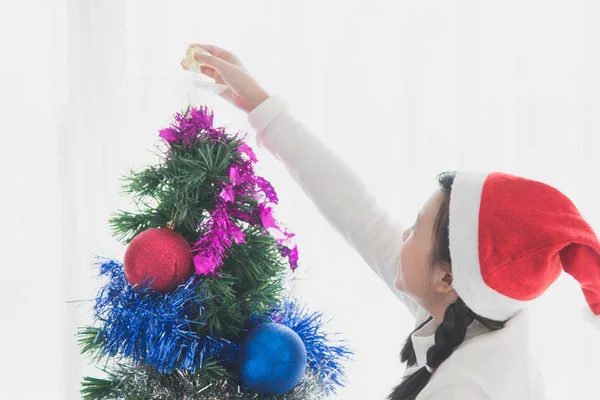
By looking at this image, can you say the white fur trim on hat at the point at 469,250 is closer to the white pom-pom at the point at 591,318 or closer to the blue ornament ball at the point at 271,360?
the white pom-pom at the point at 591,318

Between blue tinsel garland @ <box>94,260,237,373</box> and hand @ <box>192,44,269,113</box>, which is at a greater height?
hand @ <box>192,44,269,113</box>

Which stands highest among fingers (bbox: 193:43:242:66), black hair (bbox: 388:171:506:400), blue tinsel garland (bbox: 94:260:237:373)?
fingers (bbox: 193:43:242:66)

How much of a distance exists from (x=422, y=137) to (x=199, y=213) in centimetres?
78

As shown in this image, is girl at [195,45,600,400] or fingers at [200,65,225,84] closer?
girl at [195,45,600,400]

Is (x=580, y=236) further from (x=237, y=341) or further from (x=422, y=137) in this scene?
(x=422, y=137)

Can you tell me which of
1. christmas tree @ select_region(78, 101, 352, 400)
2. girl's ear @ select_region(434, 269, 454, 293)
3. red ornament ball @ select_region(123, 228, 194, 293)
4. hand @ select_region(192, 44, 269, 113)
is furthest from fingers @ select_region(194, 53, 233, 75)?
girl's ear @ select_region(434, 269, 454, 293)

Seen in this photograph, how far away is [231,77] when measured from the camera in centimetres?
93

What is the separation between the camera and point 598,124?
137 cm

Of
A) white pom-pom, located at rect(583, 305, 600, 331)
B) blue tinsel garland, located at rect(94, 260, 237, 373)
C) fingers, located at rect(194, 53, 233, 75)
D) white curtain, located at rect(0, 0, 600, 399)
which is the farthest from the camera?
white curtain, located at rect(0, 0, 600, 399)

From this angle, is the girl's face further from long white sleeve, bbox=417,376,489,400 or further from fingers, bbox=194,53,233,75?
fingers, bbox=194,53,233,75

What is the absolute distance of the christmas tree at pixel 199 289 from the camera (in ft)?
2.27

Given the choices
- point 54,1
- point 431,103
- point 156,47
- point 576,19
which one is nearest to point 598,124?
point 576,19

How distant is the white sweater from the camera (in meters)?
0.81

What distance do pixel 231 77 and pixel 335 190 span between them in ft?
0.81
